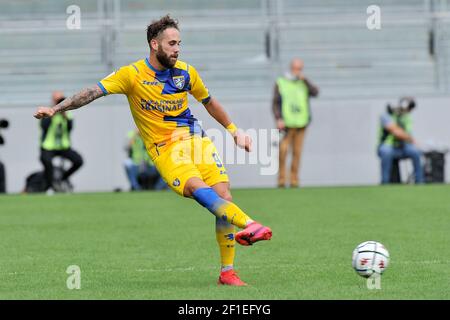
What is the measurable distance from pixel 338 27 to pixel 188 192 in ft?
57.6

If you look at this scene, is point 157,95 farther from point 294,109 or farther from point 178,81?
point 294,109

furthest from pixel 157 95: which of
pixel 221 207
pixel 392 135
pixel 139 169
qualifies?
pixel 392 135

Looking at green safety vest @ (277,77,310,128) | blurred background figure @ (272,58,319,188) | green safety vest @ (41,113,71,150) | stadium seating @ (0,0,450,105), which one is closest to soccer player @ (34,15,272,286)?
Result: green safety vest @ (41,113,71,150)

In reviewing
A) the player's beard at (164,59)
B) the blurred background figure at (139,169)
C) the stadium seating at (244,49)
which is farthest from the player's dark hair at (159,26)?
the stadium seating at (244,49)

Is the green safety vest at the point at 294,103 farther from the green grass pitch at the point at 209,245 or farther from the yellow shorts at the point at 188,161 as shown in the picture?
the yellow shorts at the point at 188,161

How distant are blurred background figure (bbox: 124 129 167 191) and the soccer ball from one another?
1356cm

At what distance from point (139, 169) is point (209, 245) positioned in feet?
34.8

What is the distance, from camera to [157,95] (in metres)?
8.77

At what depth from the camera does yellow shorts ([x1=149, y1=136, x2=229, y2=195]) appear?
858 cm

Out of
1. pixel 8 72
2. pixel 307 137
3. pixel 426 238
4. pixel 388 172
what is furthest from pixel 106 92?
pixel 8 72

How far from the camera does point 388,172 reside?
21984 mm

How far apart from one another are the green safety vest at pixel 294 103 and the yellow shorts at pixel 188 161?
12550 millimetres
